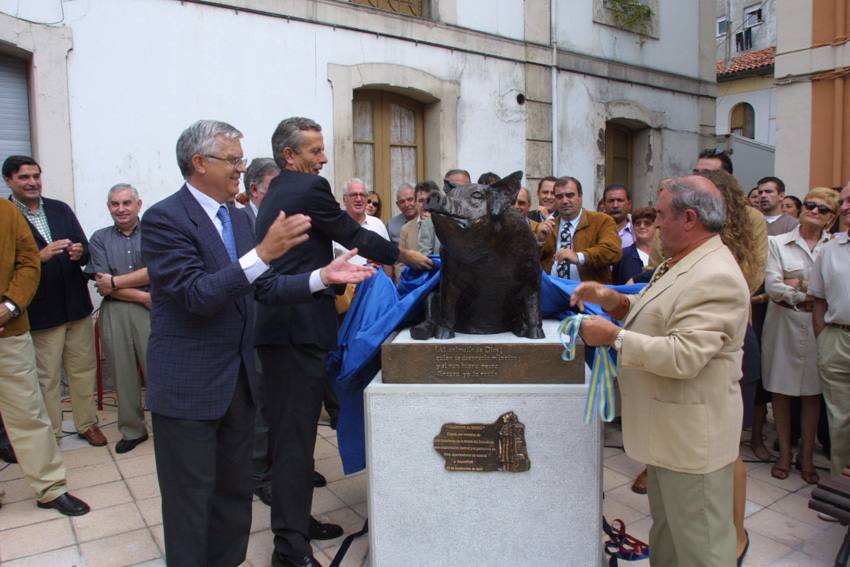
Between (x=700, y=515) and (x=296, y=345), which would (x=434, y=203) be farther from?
(x=700, y=515)

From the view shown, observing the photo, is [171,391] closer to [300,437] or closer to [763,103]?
[300,437]

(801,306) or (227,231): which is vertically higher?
(227,231)

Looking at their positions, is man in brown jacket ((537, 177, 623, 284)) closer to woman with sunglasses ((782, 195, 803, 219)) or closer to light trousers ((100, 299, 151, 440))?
woman with sunglasses ((782, 195, 803, 219))

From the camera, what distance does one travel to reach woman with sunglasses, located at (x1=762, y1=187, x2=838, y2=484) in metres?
4.19

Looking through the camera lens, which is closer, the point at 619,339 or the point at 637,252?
the point at 619,339

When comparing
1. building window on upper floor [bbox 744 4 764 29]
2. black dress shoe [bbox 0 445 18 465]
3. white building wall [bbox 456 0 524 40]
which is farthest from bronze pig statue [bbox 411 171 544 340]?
building window on upper floor [bbox 744 4 764 29]

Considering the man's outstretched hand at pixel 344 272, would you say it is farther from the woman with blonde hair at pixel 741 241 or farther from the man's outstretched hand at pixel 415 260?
the woman with blonde hair at pixel 741 241

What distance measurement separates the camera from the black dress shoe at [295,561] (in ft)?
10.1

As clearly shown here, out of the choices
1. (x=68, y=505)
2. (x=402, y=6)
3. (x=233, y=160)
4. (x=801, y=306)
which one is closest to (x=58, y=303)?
(x=68, y=505)

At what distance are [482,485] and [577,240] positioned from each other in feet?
7.42

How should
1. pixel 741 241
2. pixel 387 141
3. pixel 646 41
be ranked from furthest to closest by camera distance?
pixel 646 41, pixel 387 141, pixel 741 241

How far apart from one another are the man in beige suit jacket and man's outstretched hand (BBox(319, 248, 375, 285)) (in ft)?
2.89

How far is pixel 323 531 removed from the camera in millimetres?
3508

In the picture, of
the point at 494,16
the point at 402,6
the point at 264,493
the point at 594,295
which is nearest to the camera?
the point at 594,295
